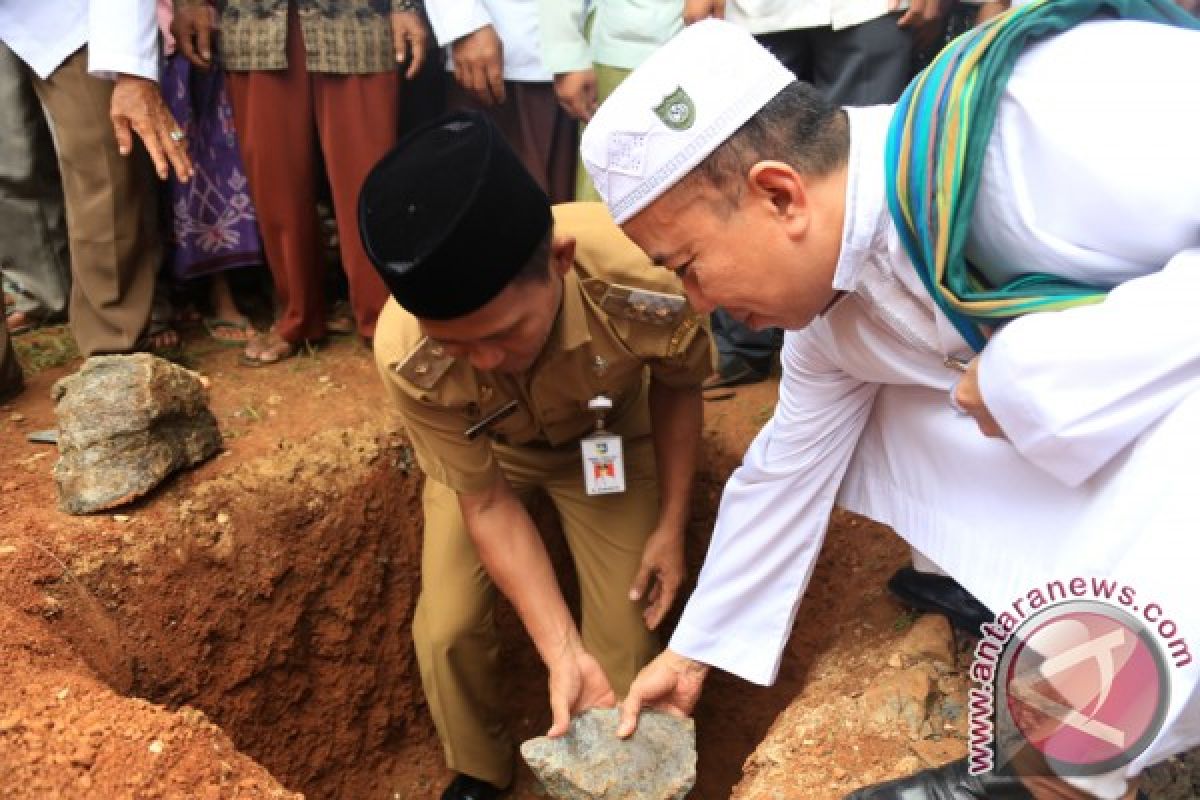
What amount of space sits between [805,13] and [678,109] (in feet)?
4.75

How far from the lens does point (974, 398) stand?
1.42 metres

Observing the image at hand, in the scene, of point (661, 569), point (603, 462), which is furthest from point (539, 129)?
point (661, 569)

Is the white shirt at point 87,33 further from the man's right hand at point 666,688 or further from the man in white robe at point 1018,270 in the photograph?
the man's right hand at point 666,688

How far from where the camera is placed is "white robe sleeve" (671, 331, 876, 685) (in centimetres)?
194

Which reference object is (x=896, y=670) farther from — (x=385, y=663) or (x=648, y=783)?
(x=385, y=663)

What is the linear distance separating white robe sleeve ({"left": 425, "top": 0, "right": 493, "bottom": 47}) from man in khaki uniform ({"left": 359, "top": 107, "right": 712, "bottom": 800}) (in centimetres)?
99

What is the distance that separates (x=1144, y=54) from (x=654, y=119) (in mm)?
627

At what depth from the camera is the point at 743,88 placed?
1427 millimetres

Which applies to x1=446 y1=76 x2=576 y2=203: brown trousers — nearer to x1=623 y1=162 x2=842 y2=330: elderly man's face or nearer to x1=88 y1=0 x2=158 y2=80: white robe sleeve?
x1=88 y1=0 x2=158 y2=80: white robe sleeve

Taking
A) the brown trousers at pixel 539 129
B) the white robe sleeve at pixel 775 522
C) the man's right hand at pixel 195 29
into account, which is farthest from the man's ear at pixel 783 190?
the man's right hand at pixel 195 29

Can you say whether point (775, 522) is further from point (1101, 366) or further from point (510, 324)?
point (1101, 366)

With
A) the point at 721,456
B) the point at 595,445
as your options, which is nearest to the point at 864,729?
the point at 595,445

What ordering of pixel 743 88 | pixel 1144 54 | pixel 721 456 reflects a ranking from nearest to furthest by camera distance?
pixel 1144 54 < pixel 743 88 < pixel 721 456

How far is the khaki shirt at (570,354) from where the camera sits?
218 cm
